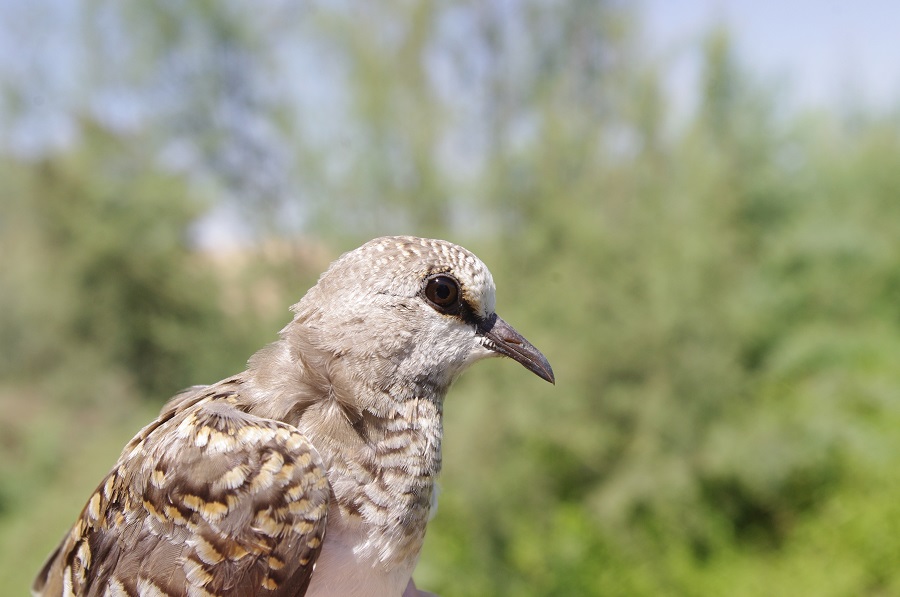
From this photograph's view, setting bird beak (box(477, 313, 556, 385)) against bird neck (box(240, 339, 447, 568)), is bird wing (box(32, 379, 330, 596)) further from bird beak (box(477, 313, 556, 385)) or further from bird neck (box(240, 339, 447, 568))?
bird beak (box(477, 313, 556, 385))

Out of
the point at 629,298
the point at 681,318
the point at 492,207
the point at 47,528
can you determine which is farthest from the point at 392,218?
the point at 47,528

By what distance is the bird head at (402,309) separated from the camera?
1693 millimetres

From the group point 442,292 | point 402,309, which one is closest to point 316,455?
point 402,309

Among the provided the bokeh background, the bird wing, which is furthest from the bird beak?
the bokeh background

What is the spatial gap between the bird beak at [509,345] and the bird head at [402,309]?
1.4 inches

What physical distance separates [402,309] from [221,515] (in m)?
0.65

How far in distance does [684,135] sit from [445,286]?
7130 millimetres

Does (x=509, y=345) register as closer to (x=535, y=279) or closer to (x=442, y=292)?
(x=442, y=292)

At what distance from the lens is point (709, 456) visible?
7727 mm

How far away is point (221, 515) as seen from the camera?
1.51 meters

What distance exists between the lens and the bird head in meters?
1.69

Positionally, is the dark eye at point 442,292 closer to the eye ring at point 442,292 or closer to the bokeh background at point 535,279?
the eye ring at point 442,292

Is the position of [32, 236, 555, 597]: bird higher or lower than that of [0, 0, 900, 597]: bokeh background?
lower

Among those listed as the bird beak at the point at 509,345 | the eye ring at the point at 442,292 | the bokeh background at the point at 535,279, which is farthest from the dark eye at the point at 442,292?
the bokeh background at the point at 535,279
